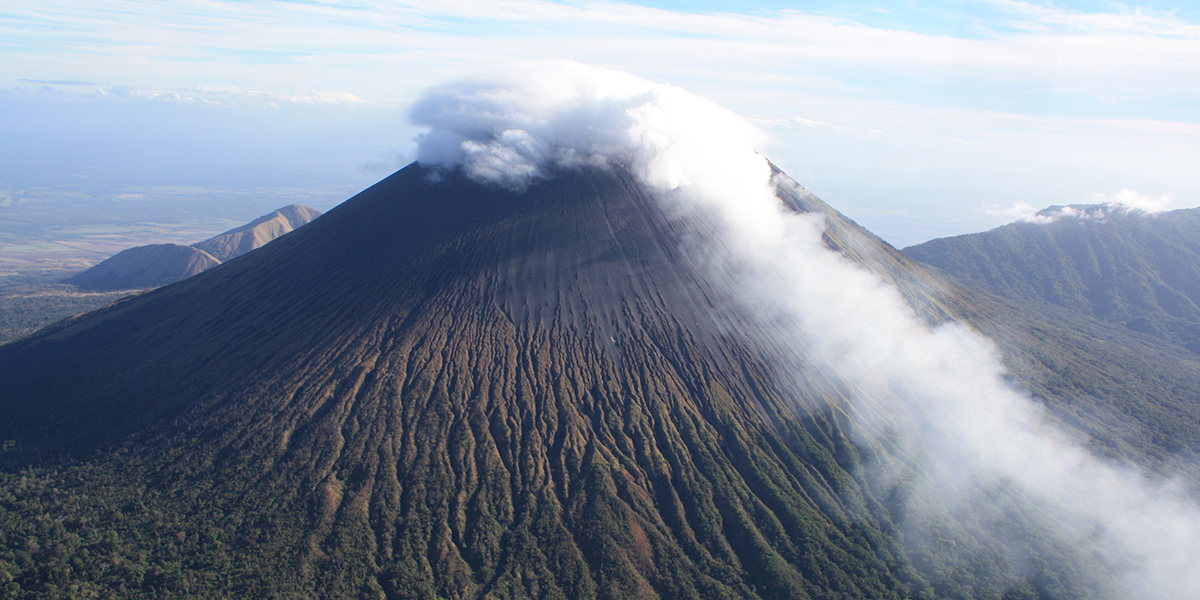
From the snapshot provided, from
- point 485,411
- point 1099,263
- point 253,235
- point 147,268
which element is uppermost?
point 253,235

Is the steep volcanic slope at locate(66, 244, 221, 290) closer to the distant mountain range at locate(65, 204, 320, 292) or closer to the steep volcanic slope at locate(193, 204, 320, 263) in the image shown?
the distant mountain range at locate(65, 204, 320, 292)

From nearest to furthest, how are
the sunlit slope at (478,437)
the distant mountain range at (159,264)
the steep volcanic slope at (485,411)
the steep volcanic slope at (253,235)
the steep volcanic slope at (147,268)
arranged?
the sunlit slope at (478,437), the steep volcanic slope at (485,411), the steep volcanic slope at (147,268), the distant mountain range at (159,264), the steep volcanic slope at (253,235)

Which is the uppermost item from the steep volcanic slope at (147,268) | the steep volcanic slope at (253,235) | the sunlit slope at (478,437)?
the steep volcanic slope at (253,235)

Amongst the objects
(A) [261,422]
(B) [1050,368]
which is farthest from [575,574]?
(B) [1050,368]

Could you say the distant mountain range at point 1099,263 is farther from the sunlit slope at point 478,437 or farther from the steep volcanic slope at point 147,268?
the steep volcanic slope at point 147,268

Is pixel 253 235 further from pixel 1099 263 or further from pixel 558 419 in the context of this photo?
pixel 1099 263

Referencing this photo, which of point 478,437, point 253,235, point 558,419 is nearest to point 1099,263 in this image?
point 558,419

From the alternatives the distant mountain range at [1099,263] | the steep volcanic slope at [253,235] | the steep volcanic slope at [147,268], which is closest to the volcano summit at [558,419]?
the distant mountain range at [1099,263]
